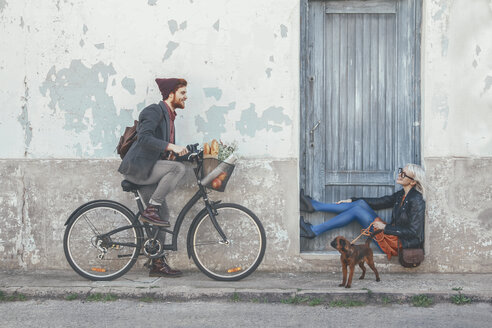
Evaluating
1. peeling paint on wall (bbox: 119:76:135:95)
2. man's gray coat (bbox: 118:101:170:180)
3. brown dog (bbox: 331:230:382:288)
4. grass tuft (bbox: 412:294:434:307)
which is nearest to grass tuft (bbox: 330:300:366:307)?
brown dog (bbox: 331:230:382:288)

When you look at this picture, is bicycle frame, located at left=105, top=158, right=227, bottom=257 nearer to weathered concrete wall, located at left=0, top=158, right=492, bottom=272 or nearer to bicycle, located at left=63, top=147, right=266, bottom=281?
bicycle, located at left=63, top=147, right=266, bottom=281

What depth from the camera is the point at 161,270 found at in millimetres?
5945

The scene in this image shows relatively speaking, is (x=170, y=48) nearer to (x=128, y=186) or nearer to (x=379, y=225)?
(x=128, y=186)

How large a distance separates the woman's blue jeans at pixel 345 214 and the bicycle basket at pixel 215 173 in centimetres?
134

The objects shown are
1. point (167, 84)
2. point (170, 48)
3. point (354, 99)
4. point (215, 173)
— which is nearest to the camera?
point (215, 173)

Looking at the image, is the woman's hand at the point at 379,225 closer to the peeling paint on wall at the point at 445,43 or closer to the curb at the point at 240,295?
the curb at the point at 240,295

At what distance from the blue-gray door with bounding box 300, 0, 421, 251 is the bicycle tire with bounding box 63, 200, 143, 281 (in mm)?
1996

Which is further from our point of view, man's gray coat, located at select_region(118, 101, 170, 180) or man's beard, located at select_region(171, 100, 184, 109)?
man's beard, located at select_region(171, 100, 184, 109)

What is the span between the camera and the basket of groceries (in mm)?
5566

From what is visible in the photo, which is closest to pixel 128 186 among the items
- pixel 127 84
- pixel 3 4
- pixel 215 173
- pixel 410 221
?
pixel 215 173

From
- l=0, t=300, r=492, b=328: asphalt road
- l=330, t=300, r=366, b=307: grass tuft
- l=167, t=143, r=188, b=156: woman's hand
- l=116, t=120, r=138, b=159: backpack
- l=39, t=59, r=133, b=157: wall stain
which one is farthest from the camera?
l=39, t=59, r=133, b=157: wall stain

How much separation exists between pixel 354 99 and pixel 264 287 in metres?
2.46

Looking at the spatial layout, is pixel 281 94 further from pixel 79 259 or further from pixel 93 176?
pixel 79 259

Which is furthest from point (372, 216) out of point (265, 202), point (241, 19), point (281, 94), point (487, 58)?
point (241, 19)
